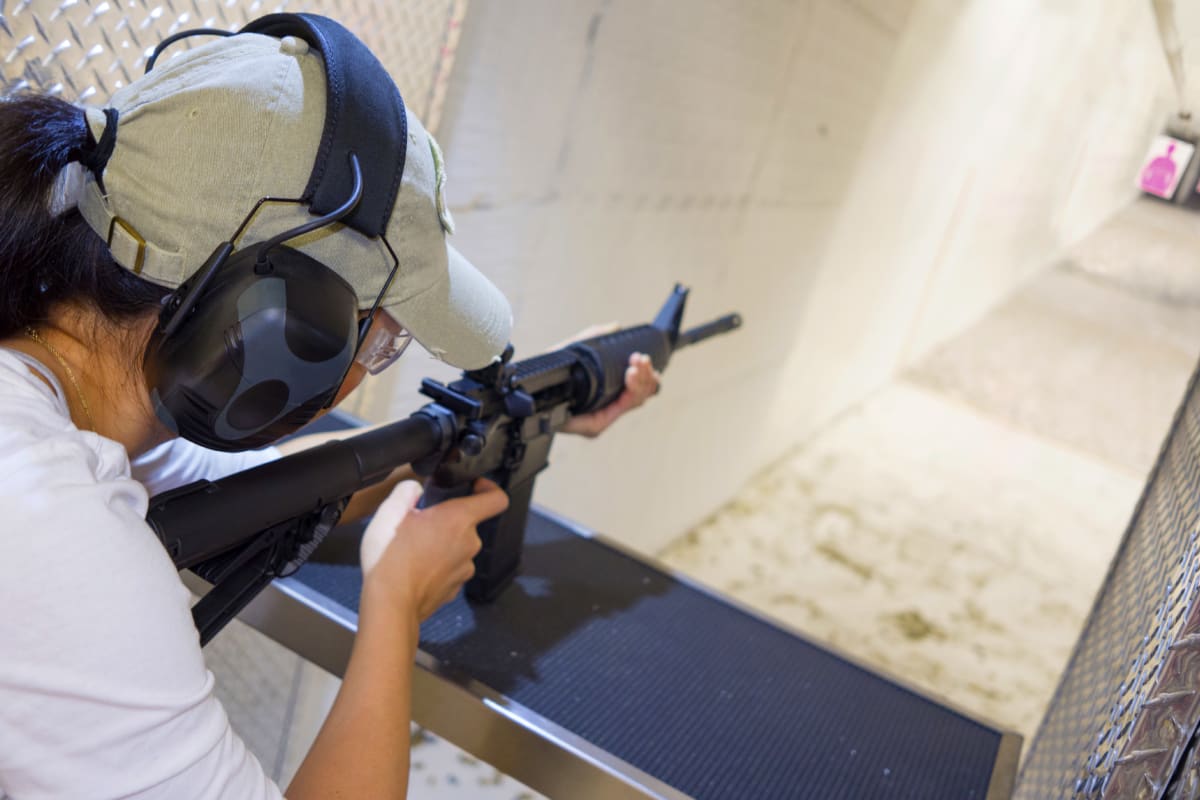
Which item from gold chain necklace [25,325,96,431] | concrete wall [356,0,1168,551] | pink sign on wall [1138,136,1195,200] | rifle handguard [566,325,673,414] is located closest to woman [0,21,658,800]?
gold chain necklace [25,325,96,431]

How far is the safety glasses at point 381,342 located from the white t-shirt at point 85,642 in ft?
0.77

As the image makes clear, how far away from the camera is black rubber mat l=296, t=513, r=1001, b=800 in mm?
905

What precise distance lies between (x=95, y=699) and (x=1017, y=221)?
600 cm

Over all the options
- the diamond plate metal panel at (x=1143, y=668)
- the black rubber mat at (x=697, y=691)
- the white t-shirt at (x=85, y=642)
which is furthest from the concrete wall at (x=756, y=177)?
the diamond plate metal panel at (x=1143, y=668)

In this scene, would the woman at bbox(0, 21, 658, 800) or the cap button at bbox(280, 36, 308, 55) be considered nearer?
the woman at bbox(0, 21, 658, 800)

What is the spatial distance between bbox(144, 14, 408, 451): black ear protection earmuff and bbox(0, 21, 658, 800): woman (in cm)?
2

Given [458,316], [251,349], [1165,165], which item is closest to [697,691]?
[458,316]

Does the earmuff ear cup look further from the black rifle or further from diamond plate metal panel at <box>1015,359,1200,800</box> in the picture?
diamond plate metal panel at <box>1015,359,1200,800</box>

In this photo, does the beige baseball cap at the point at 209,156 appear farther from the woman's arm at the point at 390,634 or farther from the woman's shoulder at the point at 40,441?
the woman's arm at the point at 390,634

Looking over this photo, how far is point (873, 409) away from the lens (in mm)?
4957

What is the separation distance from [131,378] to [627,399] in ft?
2.45

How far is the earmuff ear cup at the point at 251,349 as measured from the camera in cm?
57

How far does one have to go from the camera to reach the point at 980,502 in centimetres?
409

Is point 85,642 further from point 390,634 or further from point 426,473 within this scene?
point 426,473
